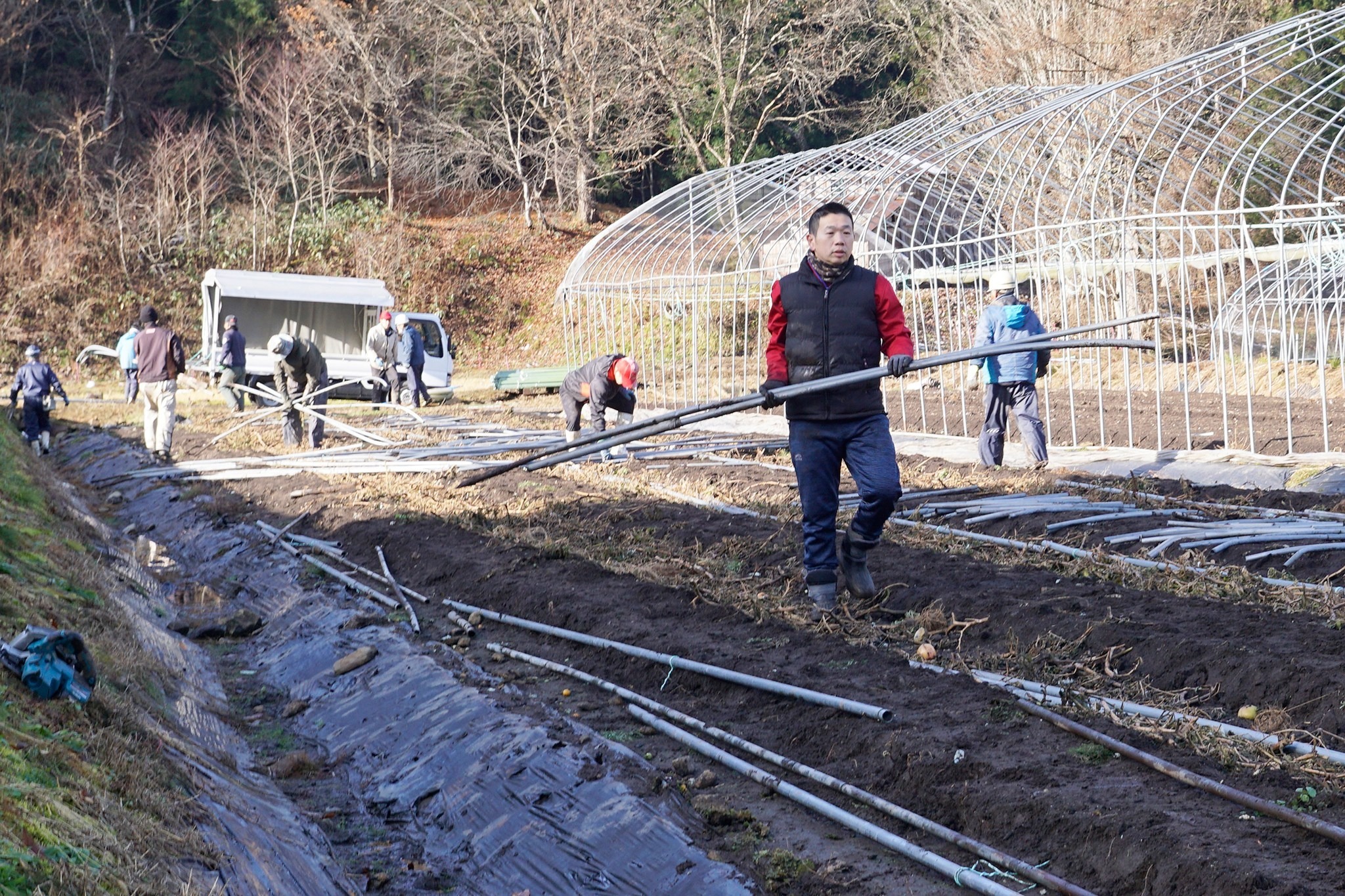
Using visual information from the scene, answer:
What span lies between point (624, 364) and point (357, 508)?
2.52 m

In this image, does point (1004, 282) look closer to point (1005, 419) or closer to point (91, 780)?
point (1005, 419)

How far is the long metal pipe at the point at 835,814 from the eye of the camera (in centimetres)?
337

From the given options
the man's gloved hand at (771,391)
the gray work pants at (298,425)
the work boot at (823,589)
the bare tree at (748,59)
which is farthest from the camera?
the bare tree at (748,59)

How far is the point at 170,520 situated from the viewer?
11.6 m

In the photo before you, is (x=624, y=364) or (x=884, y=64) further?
(x=884, y=64)

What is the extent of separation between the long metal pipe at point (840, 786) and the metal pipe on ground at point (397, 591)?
109cm

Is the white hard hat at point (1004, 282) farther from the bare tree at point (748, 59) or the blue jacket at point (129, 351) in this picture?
the bare tree at point (748, 59)

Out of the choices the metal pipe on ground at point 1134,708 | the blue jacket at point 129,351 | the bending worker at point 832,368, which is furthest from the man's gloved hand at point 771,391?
the blue jacket at point 129,351

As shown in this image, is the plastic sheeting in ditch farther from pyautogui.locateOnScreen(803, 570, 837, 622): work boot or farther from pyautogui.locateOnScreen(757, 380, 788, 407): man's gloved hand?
pyautogui.locateOnScreen(757, 380, 788, 407): man's gloved hand

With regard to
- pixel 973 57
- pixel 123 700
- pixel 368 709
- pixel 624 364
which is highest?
pixel 973 57

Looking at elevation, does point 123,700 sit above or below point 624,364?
below

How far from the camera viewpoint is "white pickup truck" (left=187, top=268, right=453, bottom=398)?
2362cm

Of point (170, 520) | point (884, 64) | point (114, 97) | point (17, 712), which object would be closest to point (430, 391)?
point (170, 520)

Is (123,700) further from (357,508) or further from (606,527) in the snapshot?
(357,508)
